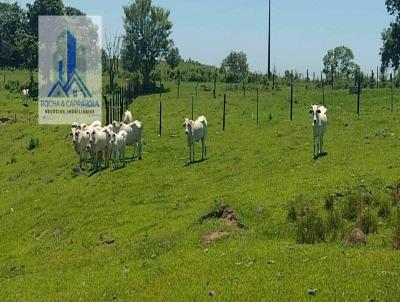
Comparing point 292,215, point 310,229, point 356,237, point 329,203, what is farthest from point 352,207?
point 356,237

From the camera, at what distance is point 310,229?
53.7 feet

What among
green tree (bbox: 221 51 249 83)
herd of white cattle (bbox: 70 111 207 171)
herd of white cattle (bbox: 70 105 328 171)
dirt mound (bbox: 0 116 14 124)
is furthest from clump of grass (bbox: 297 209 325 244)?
green tree (bbox: 221 51 249 83)

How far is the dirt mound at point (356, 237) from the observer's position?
1535 centimetres

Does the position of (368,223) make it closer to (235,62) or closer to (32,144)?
(32,144)

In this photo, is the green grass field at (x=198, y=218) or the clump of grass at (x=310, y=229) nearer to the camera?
the green grass field at (x=198, y=218)

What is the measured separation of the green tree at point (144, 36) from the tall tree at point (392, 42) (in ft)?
98.1

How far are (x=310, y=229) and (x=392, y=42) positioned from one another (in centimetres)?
7114

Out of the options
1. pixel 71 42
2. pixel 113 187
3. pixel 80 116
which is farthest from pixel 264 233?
pixel 71 42

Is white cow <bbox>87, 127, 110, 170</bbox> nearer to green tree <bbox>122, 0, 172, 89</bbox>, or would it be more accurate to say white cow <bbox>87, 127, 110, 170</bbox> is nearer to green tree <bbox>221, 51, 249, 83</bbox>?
green tree <bbox>122, 0, 172, 89</bbox>

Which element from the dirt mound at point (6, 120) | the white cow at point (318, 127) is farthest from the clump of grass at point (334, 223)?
the dirt mound at point (6, 120)

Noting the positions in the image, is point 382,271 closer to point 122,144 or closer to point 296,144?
point 296,144

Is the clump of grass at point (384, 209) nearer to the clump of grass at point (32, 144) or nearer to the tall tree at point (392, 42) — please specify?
the clump of grass at point (32, 144)

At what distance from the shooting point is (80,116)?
55.6 meters

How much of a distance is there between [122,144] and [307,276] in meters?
20.0
